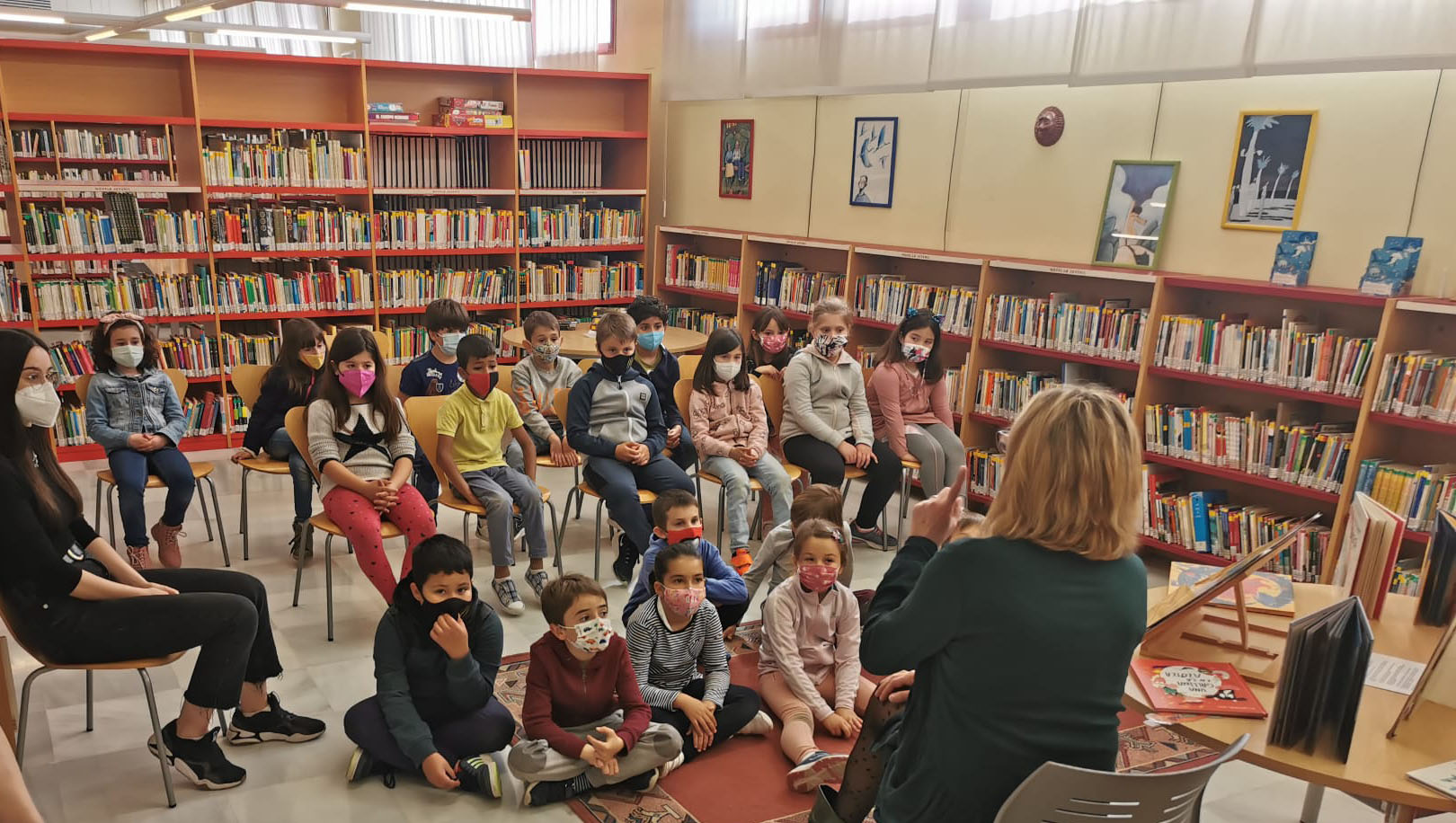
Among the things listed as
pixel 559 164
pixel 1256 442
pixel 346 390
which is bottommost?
pixel 1256 442

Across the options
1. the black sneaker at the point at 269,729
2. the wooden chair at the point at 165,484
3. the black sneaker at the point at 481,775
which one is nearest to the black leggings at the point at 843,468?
the black sneaker at the point at 481,775

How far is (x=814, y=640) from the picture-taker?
330cm

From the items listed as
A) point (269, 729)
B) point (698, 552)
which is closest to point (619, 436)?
point (698, 552)

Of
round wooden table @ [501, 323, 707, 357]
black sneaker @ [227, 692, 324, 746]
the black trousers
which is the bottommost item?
black sneaker @ [227, 692, 324, 746]

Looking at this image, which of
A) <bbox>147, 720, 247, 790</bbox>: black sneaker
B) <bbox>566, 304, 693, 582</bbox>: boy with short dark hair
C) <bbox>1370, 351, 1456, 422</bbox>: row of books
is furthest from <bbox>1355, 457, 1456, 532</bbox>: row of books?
<bbox>147, 720, 247, 790</bbox>: black sneaker

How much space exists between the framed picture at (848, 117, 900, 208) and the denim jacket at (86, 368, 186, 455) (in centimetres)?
411

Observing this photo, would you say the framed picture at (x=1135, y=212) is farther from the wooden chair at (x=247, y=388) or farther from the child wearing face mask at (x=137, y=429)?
the child wearing face mask at (x=137, y=429)

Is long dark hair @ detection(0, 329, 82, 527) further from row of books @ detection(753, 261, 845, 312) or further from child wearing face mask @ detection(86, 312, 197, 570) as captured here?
row of books @ detection(753, 261, 845, 312)

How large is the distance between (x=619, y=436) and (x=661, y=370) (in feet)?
1.98

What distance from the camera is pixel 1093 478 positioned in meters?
1.68

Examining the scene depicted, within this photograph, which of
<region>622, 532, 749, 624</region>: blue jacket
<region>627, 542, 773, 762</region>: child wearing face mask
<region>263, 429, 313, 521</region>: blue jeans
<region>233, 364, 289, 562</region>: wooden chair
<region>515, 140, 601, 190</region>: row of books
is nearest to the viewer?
<region>627, 542, 773, 762</region>: child wearing face mask

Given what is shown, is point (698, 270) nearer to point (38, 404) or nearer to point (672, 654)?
point (672, 654)

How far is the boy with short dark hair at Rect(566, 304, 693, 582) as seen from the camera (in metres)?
4.46

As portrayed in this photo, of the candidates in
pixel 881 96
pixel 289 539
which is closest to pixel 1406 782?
pixel 289 539
